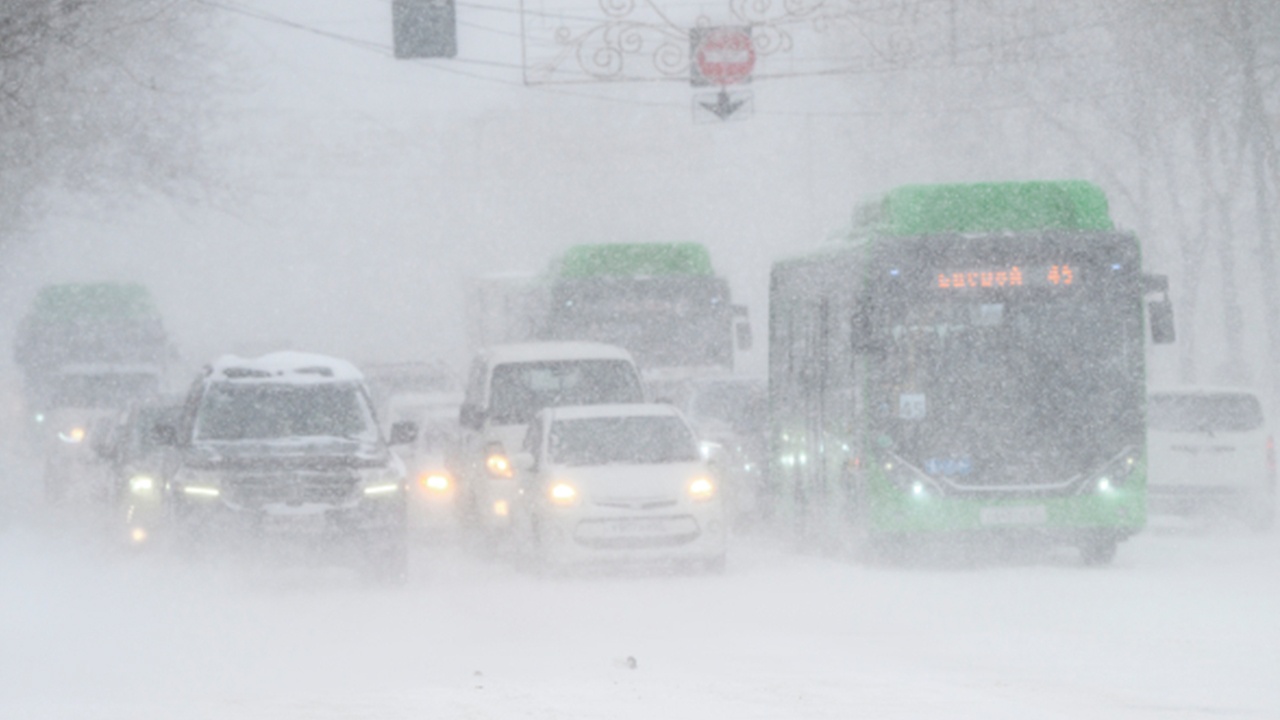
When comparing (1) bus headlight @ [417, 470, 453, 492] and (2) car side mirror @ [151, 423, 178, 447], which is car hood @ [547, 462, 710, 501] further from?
(1) bus headlight @ [417, 470, 453, 492]

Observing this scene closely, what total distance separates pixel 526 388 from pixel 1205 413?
7.42 m

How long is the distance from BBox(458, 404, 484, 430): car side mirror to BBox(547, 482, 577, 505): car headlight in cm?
405

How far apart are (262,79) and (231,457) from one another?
24.4 m

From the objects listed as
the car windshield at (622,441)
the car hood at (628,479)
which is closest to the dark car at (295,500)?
the car hood at (628,479)

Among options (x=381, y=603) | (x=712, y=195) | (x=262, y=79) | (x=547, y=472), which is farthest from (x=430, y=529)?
(x=712, y=195)

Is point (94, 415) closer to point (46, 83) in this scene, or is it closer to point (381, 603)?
point (46, 83)

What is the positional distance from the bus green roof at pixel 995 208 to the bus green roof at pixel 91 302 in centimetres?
2825

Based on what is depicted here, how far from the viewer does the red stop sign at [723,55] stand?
26328 millimetres

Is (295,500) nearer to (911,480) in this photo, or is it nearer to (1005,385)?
(911,480)

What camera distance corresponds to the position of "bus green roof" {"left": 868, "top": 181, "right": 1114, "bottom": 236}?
2033 centimetres

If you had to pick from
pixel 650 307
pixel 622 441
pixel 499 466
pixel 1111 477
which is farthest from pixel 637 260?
pixel 1111 477

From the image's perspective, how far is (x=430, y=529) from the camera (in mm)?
25297

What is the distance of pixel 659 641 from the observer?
555 inches

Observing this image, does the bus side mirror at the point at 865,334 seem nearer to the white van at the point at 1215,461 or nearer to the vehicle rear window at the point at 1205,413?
the white van at the point at 1215,461
